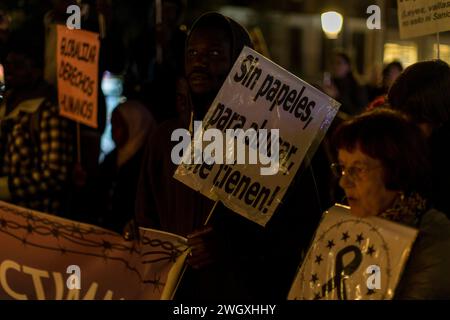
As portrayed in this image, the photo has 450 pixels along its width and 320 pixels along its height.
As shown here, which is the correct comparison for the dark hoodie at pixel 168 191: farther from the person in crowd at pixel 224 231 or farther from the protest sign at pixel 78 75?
the protest sign at pixel 78 75

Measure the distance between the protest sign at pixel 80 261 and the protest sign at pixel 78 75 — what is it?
260cm

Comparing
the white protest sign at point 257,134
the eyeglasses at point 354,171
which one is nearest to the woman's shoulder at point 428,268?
the eyeglasses at point 354,171

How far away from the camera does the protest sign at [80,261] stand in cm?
355

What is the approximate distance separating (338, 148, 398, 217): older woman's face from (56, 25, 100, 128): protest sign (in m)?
3.75

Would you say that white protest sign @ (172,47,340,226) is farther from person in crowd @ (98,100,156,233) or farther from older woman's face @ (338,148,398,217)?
person in crowd @ (98,100,156,233)

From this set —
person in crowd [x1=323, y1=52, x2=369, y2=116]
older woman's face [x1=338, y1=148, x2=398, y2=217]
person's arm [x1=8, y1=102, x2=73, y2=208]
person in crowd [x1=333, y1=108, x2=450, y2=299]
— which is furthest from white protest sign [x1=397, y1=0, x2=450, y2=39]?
person in crowd [x1=323, y1=52, x2=369, y2=116]

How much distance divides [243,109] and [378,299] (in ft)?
3.69

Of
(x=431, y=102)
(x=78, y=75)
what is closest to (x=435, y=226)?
(x=431, y=102)

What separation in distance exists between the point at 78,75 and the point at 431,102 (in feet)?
11.2

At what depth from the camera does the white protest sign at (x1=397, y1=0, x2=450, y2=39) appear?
15.2 ft

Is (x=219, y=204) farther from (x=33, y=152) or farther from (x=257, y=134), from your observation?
(x=33, y=152)

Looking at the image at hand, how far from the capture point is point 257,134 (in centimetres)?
350

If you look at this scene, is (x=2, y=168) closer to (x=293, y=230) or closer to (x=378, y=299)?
(x=293, y=230)

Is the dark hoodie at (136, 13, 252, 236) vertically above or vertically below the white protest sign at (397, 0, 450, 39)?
below
